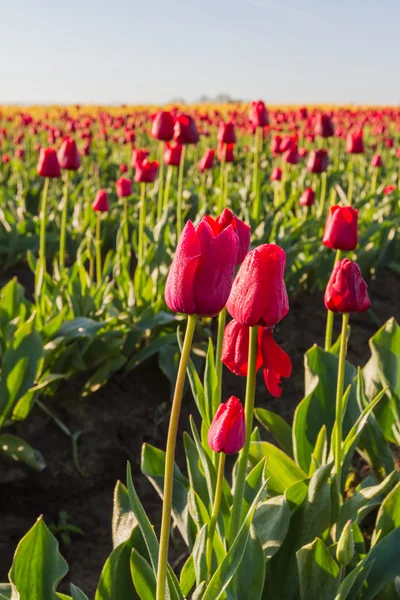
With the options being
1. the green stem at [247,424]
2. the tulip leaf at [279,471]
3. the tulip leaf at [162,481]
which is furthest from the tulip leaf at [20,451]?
the green stem at [247,424]

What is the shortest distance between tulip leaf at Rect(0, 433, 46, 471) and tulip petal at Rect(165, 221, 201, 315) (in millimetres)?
1902

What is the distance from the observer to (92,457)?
3.10 m

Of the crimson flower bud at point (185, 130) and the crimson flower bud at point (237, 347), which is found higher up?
the crimson flower bud at point (185, 130)

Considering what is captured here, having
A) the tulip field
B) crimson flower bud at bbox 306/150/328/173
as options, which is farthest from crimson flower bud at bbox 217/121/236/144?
crimson flower bud at bbox 306/150/328/173

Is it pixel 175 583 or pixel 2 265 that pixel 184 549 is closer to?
pixel 175 583

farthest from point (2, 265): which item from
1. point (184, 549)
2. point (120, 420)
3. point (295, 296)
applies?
point (184, 549)

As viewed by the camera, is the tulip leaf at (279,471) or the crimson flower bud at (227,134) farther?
the crimson flower bud at (227,134)

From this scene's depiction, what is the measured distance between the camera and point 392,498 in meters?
1.96

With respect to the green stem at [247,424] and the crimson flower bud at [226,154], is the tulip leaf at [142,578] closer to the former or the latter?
the green stem at [247,424]

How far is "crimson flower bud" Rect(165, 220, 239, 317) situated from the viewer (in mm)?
1119

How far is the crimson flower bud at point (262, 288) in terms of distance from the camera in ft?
4.05

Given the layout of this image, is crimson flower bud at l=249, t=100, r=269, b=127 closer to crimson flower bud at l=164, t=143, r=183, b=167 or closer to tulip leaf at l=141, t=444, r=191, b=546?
crimson flower bud at l=164, t=143, r=183, b=167

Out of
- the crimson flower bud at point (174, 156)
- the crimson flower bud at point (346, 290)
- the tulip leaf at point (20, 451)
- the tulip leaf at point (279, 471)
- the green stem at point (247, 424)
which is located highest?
the crimson flower bud at point (174, 156)

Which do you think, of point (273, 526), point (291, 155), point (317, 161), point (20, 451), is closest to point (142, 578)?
point (273, 526)
